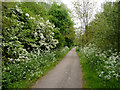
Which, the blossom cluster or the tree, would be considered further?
the tree

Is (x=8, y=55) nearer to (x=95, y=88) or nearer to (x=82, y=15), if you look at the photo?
(x=95, y=88)

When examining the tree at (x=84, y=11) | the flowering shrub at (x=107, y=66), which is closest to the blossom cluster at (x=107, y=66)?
the flowering shrub at (x=107, y=66)

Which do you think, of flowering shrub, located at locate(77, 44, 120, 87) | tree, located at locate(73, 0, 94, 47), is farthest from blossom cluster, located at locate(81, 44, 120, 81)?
tree, located at locate(73, 0, 94, 47)

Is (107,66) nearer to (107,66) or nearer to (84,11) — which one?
(107,66)

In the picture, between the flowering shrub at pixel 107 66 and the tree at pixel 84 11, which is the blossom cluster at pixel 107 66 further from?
the tree at pixel 84 11

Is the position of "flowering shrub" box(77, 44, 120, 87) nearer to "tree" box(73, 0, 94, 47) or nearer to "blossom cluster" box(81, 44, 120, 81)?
"blossom cluster" box(81, 44, 120, 81)

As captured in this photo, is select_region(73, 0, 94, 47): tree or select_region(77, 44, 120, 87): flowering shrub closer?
select_region(77, 44, 120, 87): flowering shrub

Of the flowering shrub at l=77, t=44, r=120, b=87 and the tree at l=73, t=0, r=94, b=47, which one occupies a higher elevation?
the tree at l=73, t=0, r=94, b=47

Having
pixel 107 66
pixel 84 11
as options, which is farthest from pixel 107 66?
pixel 84 11

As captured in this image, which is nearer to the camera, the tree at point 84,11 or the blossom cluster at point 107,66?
the blossom cluster at point 107,66

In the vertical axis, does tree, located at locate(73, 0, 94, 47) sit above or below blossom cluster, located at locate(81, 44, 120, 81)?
above

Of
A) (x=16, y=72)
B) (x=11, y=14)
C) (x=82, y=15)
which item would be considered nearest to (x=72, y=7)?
(x=82, y=15)

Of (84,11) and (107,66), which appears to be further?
(84,11)

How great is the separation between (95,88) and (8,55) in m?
5.54
